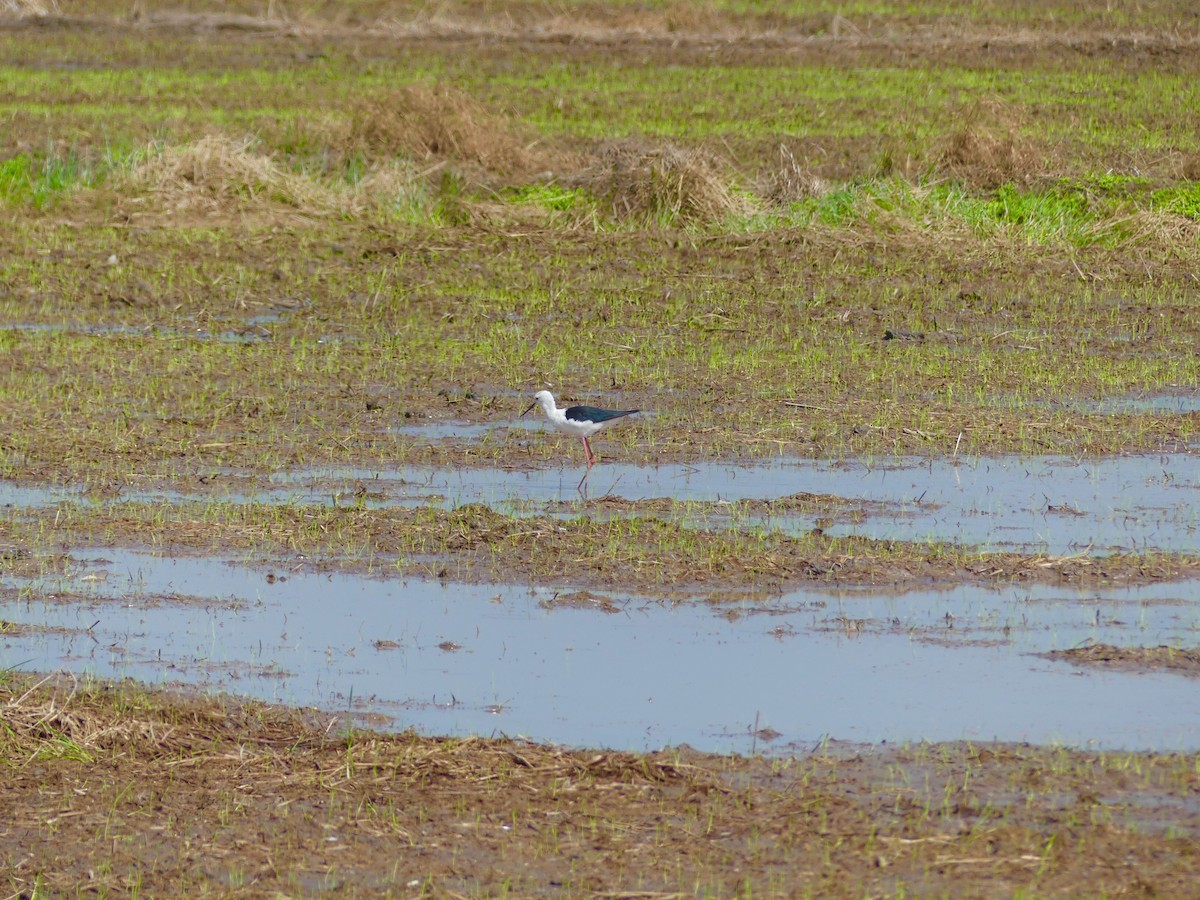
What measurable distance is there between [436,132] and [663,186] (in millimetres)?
3477

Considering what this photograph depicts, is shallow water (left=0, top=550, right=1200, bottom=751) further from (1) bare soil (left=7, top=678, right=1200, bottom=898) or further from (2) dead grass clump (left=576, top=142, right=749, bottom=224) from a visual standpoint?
(2) dead grass clump (left=576, top=142, right=749, bottom=224)

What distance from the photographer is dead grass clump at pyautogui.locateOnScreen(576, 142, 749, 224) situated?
59.1 feet

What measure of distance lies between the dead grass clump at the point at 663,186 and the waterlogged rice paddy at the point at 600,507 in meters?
0.05

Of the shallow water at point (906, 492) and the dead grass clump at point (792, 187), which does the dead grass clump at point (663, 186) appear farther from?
the shallow water at point (906, 492)

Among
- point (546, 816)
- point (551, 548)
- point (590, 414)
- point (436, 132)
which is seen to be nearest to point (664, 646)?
point (551, 548)

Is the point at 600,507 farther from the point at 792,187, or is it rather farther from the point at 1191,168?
the point at 1191,168

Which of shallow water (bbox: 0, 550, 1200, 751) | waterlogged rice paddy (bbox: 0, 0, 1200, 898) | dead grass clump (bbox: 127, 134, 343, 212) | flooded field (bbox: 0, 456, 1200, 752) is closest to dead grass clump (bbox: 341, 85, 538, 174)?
waterlogged rice paddy (bbox: 0, 0, 1200, 898)

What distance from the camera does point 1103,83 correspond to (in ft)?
87.7

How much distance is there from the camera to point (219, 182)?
19047 mm

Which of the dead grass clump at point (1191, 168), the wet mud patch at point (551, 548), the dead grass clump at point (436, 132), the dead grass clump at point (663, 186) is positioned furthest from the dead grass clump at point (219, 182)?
the wet mud patch at point (551, 548)

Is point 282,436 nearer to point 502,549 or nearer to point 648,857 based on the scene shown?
point 502,549

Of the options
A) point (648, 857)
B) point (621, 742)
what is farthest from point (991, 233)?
point (648, 857)

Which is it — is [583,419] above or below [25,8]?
above

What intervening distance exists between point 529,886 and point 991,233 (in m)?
13.1
